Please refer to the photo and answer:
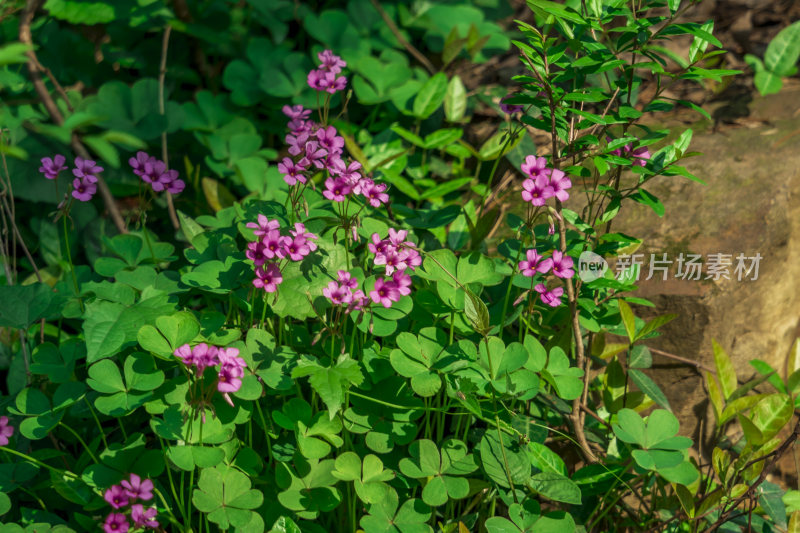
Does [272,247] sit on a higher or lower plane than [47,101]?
higher

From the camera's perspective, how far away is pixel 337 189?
157 centimetres

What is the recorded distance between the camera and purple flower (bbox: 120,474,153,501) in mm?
1416

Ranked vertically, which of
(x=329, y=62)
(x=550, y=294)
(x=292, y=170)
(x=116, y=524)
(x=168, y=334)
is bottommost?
(x=116, y=524)

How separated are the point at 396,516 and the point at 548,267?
65 cm

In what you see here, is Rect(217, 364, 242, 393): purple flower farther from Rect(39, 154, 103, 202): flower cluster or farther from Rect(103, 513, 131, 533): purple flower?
Rect(39, 154, 103, 202): flower cluster

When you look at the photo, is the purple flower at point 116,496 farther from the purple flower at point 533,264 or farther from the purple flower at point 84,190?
the purple flower at point 533,264

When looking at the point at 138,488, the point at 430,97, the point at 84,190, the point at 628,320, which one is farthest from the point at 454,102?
the point at 138,488

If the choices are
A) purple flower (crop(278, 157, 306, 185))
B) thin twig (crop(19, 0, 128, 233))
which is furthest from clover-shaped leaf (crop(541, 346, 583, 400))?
thin twig (crop(19, 0, 128, 233))

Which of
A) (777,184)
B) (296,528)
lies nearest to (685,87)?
(777,184)

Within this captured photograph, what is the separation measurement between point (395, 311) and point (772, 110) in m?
1.86

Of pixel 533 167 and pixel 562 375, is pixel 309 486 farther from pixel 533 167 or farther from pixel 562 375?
pixel 533 167

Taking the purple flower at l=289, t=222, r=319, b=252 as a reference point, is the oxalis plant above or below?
below

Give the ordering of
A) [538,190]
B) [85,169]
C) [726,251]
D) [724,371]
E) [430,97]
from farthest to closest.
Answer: [430,97] → [726,251] → [724,371] → [85,169] → [538,190]

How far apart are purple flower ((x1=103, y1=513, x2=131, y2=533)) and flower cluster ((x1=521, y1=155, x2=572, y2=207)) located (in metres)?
1.04
